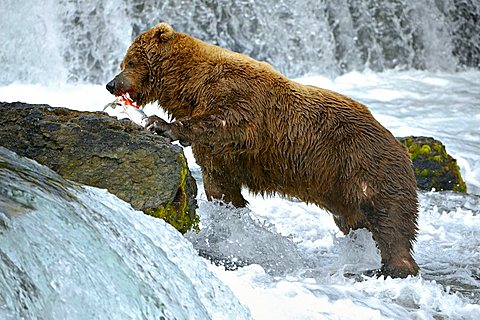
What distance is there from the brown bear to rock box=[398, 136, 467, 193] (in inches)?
114

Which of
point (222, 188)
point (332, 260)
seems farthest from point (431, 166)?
point (222, 188)

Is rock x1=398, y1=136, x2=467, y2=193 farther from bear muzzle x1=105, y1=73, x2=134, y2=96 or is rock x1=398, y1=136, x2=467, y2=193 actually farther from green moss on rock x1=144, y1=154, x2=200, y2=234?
green moss on rock x1=144, y1=154, x2=200, y2=234

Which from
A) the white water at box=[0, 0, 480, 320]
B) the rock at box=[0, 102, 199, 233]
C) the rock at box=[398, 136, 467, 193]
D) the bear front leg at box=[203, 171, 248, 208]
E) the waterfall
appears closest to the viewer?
the white water at box=[0, 0, 480, 320]

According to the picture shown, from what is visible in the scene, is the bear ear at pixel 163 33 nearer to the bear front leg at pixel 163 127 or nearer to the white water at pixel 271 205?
the bear front leg at pixel 163 127

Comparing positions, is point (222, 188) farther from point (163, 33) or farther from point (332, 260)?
point (163, 33)

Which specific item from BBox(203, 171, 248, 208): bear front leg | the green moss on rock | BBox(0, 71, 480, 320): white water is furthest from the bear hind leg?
the green moss on rock

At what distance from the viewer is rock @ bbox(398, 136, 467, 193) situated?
930 centimetres

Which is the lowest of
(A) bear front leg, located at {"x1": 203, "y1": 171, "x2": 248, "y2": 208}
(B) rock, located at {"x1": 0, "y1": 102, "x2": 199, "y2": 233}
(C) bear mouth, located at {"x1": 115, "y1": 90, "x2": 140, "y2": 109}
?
(A) bear front leg, located at {"x1": 203, "y1": 171, "x2": 248, "y2": 208}

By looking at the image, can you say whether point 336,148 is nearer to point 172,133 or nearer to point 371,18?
point 172,133

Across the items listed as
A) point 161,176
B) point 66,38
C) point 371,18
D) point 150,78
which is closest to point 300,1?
point 371,18

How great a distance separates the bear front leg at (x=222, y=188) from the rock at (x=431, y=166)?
319 centimetres

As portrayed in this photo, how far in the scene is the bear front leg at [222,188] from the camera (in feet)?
21.6

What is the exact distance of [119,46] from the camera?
14.8 m

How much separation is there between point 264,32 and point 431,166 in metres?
7.41
